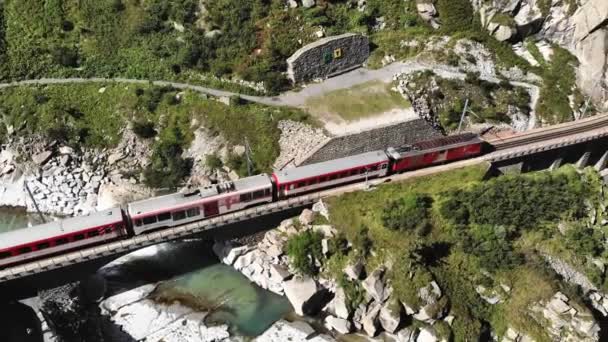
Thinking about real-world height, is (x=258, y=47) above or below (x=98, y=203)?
above

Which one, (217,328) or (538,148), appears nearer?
(217,328)

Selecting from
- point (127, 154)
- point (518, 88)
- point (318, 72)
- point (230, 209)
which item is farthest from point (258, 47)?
point (518, 88)

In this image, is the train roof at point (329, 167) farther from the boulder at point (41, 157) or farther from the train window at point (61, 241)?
the boulder at point (41, 157)

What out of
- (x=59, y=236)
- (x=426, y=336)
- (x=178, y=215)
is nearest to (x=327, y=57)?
(x=178, y=215)

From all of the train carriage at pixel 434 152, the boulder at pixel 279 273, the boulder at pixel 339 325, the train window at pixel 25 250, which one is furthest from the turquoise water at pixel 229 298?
the train carriage at pixel 434 152

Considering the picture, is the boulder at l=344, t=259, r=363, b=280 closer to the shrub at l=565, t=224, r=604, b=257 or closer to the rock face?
the rock face

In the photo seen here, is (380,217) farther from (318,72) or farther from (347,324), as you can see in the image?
(318,72)
